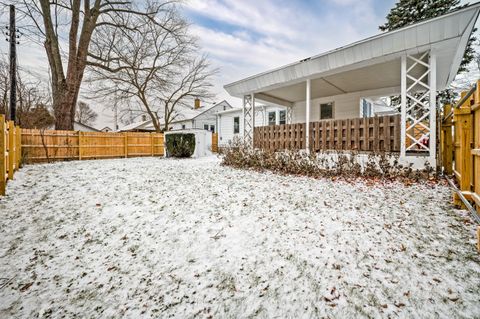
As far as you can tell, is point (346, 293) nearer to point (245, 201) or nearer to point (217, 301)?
point (217, 301)

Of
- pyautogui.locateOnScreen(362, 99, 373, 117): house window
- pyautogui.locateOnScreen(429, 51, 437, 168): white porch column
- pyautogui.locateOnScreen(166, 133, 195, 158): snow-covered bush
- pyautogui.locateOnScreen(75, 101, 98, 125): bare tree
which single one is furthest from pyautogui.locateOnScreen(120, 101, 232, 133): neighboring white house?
pyautogui.locateOnScreen(75, 101, 98, 125): bare tree

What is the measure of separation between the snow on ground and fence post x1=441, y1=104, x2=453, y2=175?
1.73 metres

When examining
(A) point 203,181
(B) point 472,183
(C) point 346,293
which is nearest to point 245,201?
(A) point 203,181

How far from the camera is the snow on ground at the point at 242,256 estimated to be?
173 centimetres

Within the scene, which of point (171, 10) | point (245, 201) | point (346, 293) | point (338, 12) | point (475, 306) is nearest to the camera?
point (475, 306)

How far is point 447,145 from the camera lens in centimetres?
495

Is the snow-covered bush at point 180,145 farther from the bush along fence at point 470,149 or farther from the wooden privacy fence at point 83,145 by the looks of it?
the bush along fence at point 470,149

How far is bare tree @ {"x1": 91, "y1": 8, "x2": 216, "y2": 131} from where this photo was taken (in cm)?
1342

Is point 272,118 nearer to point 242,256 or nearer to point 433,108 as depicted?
point 433,108

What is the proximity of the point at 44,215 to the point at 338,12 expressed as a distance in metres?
11.3

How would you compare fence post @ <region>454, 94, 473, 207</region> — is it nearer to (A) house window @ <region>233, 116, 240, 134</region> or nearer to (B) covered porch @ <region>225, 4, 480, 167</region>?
(B) covered porch @ <region>225, 4, 480, 167</region>

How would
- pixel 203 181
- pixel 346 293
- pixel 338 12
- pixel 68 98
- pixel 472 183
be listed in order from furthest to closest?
pixel 68 98 < pixel 338 12 < pixel 203 181 < pixel 472 183 < pixel 346 293

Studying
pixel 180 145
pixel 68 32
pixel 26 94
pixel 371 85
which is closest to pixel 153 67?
pixel 68 32

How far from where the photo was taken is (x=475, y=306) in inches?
60.4
